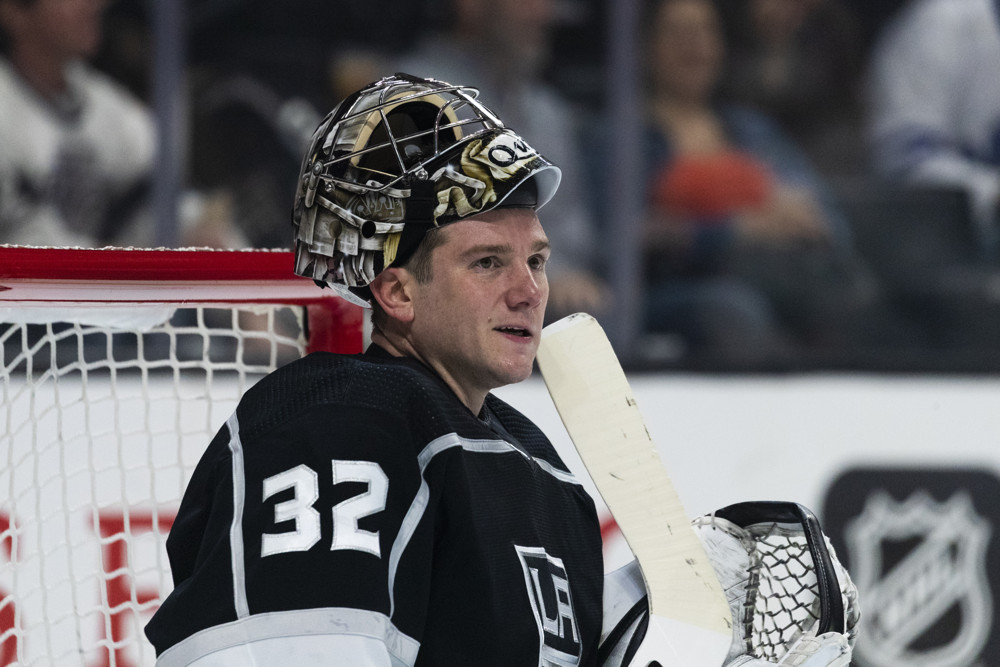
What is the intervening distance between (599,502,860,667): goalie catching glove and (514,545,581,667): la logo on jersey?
0.12 metres

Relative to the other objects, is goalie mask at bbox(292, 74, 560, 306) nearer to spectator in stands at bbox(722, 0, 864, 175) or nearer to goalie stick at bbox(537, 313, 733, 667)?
goalie stick at bbox(537, 313, 733, 667)

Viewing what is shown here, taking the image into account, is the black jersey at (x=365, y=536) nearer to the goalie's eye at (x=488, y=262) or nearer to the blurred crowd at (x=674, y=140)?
the goalie's eye at (x=488, y=262)

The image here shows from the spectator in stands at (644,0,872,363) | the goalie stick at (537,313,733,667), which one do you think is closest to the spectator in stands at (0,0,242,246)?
the spectator in stands at (644,0,872,363)

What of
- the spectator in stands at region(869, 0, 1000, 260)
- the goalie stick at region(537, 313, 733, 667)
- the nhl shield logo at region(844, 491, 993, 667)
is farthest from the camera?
the spectator in stands at region(869, 0, 1000, 260)

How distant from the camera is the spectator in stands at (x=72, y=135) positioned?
3449 millimetres

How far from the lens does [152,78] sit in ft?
11.6

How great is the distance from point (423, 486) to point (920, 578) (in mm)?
2295

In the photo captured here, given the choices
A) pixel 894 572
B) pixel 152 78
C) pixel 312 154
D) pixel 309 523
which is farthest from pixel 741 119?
pixel 309 523

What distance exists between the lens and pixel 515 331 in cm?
151

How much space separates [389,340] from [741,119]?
249 cm


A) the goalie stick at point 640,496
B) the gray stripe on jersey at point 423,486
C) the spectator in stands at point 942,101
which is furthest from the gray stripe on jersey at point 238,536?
the spectator in stands at point 942,101

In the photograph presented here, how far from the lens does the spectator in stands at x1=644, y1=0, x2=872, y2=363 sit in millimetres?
3623

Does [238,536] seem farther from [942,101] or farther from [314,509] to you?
[942,101]

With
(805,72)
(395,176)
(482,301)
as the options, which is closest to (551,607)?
(482,301)
